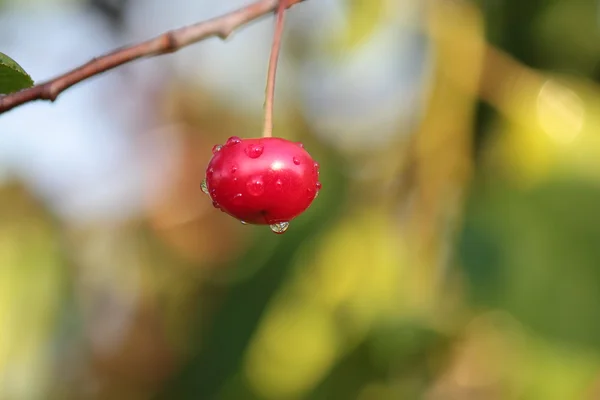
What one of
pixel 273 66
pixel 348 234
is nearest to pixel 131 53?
pixel 273 66

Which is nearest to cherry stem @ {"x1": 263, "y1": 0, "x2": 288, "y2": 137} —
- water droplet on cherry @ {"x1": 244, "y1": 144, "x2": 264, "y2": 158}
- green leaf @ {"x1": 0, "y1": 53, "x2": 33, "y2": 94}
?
water droplet on cherry @ {"x1": 244, "y1": 144, "x2": 264, "y2": 158}

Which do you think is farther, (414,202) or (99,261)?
(99,261)

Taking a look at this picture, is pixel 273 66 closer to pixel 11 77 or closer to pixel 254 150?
pixel 254 150

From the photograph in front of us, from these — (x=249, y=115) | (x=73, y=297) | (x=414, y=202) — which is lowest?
(x=73, y=297)

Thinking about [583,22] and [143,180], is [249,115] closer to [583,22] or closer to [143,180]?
[143,180]

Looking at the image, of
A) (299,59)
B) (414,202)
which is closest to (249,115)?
(299,59)

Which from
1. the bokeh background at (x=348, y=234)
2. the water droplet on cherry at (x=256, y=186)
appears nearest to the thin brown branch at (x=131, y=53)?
the water droplet on cherry at (x=256, y=186)

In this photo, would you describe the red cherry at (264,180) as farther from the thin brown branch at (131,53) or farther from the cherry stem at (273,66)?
the thin brown branch at (131,53)
